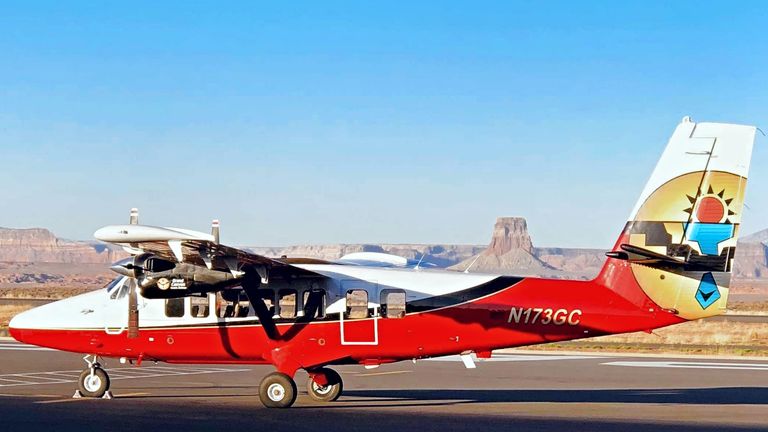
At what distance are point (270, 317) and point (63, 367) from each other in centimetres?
1203

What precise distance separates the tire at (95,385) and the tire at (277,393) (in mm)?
3837

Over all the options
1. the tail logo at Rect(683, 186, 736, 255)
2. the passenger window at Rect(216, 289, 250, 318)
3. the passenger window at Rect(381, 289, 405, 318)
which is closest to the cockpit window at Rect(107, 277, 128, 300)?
the passenger window at Rect(216, 289, 250, 318)

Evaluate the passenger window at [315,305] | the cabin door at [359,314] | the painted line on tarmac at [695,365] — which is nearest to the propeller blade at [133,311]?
the passenger window at [315,305]

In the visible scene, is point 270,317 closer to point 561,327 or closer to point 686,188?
point 561,327

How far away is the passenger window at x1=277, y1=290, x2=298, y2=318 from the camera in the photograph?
22500 millimetres

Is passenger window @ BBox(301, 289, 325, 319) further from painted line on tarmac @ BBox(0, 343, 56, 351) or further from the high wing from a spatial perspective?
painted line on tarmac @ BBox(0, 343, 56, 351)

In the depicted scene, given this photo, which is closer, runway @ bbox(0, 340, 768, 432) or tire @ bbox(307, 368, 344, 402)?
runway @ bbox(0, 340, 768, 432)

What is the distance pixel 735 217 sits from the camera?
2134cm

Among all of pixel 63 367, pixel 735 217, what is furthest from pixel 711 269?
pixel 63 367

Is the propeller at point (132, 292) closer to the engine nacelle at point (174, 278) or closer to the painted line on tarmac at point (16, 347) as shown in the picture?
the engine nacelle at point (174, 278)

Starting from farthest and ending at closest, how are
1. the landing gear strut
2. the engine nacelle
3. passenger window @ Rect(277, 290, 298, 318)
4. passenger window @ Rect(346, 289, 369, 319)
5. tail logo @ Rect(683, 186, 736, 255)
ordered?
the landing gear strut
passenger window @ Rect(277, 290, 298, 318)
passenger window @ Rect(346, 289, 369, 319)
tail logo @ Rect(683, 186, 736, 255)
the engine nacelle

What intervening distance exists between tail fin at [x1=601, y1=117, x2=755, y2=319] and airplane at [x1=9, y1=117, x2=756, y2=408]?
0.02 metres

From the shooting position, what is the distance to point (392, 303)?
22.3m

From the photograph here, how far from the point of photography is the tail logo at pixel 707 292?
69.6ft
